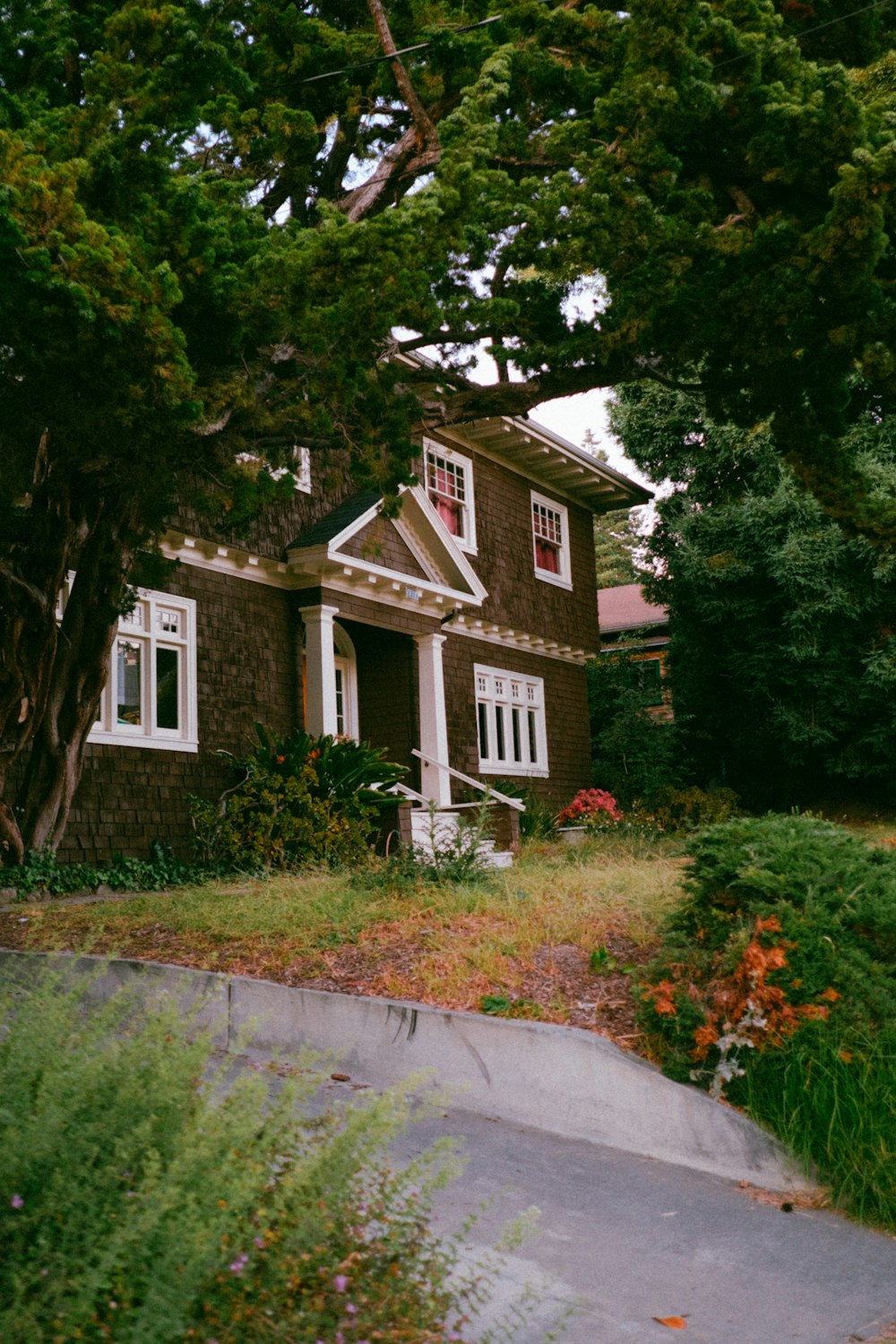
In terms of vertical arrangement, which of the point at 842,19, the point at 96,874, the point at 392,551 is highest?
the point at 842,19

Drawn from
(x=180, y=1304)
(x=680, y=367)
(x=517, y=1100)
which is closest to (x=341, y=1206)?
(x=180, y=1304)

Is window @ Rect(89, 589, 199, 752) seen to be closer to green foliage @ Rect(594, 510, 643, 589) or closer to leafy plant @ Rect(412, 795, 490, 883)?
leafy plant @ Rect(412, 795, 490, 883)

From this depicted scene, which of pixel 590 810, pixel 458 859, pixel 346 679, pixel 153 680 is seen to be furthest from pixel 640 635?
pixel 458 859

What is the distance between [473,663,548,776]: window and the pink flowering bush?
906mm

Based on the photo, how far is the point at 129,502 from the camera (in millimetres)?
9062

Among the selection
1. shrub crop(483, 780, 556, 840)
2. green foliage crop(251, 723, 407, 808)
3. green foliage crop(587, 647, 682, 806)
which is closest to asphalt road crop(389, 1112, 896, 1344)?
green foliage crop(251, 723, 407, 808)

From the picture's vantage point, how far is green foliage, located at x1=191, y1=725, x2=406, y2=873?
11945 mm

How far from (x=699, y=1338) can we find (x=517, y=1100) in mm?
1972

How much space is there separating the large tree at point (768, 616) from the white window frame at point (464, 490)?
6.25 m

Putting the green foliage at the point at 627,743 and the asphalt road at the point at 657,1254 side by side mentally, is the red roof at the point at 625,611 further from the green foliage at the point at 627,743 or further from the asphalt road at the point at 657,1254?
the asphalt road at the point at 657,1254

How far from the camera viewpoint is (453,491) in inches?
749

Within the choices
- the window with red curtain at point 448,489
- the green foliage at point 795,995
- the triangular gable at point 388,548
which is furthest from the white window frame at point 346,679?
the green foliage at point 795,995

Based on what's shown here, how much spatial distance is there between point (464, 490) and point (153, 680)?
812 centimetres

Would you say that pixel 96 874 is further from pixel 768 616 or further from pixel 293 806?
pixel 768 616
